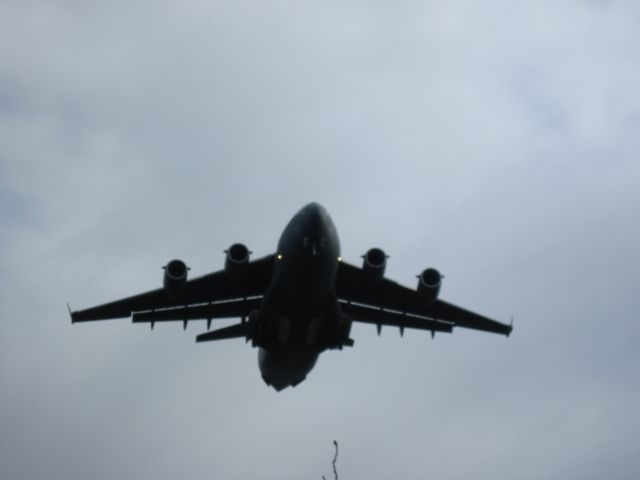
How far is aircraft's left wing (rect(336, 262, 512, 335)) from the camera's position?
23.1m

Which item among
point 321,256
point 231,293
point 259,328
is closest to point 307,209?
point 321,256

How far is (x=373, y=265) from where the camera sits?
20.7 meters

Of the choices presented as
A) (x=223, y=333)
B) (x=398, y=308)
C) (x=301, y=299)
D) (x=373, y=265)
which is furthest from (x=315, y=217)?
(x=223, y=333)

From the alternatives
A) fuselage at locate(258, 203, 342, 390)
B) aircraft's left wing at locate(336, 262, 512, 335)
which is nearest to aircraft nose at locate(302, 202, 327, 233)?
fuselage at locate(258, 203, 342, 390)

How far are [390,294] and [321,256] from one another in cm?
564

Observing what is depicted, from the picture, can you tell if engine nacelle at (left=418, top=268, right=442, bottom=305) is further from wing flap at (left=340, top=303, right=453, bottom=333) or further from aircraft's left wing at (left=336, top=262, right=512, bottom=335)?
wing flap at (left=340, top=303, right=453, bottom=333)

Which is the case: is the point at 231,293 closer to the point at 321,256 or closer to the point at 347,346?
the point at 347,346

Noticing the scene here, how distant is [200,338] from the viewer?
23.6 m

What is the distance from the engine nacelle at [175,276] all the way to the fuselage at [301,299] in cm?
224

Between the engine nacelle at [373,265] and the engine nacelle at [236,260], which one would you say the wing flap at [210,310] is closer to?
the engine nacelle at [236,260]

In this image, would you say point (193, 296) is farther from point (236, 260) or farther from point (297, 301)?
point (297, 301)

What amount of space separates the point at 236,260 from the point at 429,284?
527 cm

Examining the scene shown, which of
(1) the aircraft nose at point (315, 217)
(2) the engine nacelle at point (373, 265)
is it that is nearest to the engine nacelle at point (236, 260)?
(1) the aircraft nose at point (315, 217)

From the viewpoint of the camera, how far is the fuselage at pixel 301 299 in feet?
60.7
